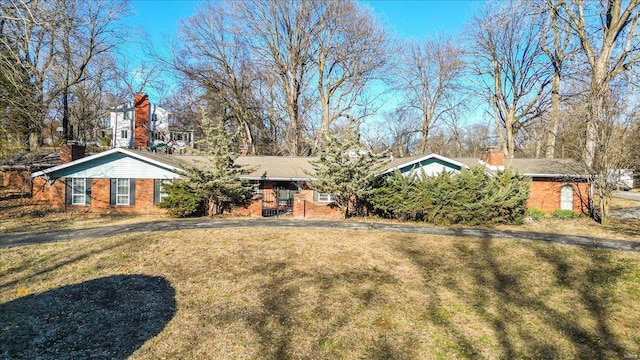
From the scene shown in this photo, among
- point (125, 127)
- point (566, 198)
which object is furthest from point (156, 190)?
point (125, 127)

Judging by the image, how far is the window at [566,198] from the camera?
68.6ft

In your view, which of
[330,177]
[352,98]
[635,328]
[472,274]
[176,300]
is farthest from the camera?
[352,98]

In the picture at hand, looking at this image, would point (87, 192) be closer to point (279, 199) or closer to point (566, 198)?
point (279, 199)

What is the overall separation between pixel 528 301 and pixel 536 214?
12.6 metres

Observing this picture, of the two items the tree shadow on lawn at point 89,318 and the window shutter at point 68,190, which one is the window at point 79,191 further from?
the tree shadow on lawn at point 89,318

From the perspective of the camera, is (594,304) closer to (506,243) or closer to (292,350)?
(506,243)

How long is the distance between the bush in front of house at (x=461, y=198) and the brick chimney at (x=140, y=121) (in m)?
37.9

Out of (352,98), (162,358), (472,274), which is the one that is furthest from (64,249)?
(352,98)

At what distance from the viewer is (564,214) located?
19.7m

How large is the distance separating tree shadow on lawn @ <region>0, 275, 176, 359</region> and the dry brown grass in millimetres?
80

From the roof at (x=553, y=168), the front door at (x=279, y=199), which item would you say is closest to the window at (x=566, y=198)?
the roof at (x=553, y=168)

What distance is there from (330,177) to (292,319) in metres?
9.52

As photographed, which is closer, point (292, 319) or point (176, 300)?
point (292, 319)

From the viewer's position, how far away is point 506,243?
1206cm
